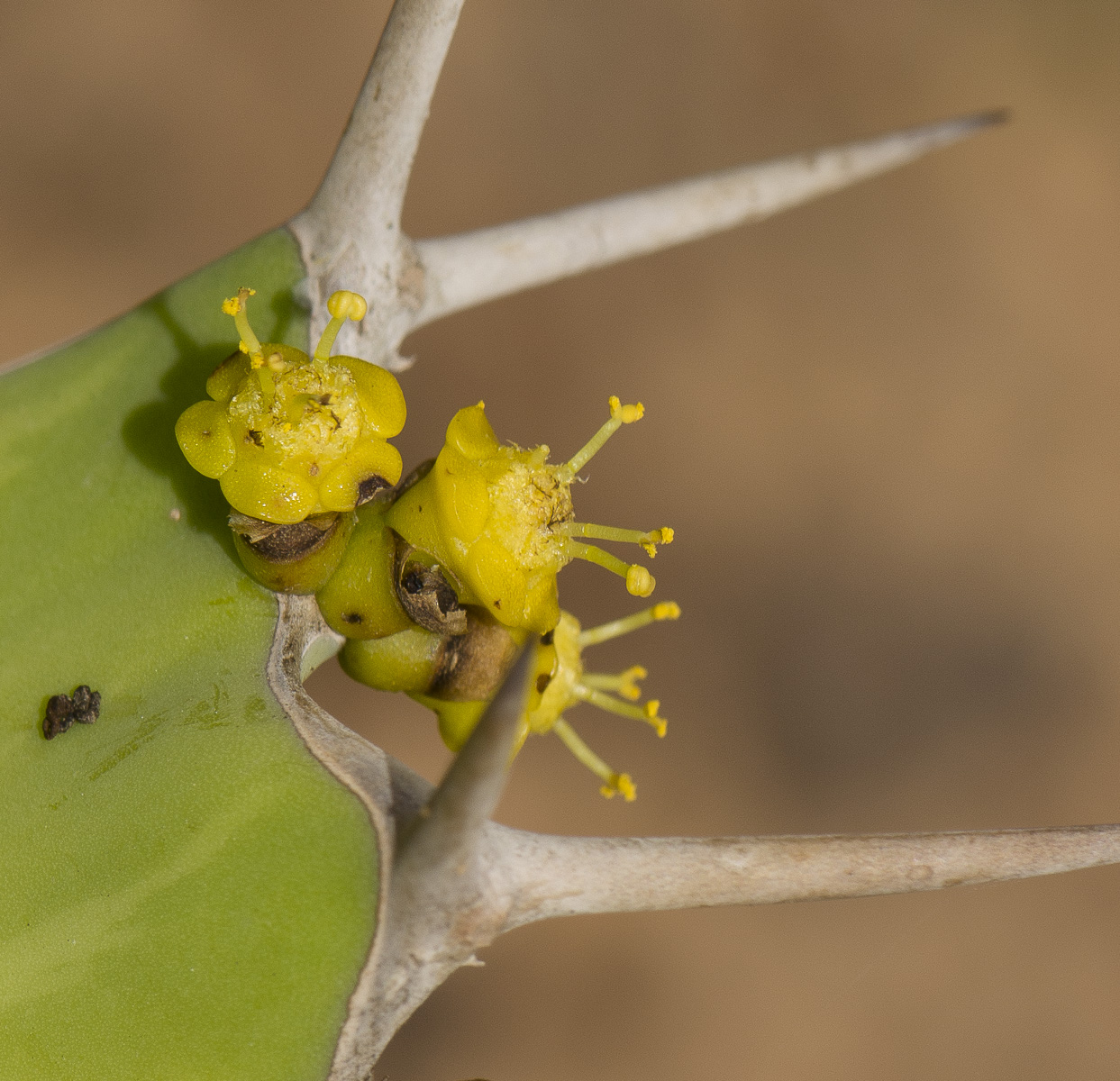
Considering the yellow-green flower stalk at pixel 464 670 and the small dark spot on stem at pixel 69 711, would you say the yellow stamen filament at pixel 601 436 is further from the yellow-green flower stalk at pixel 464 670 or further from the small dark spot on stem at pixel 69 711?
the small dark spot on stem at pixel 69 711

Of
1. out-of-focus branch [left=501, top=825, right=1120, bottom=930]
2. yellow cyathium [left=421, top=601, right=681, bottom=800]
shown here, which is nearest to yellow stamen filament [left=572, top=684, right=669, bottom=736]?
yellow cyathium [left=421, top=601, right=681, bottom=800]

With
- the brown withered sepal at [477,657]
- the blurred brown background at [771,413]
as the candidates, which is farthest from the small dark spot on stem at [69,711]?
the blurred brown background at [771,413]

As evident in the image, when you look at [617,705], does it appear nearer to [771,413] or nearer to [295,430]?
[295,430]

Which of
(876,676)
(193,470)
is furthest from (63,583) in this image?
(876,676)

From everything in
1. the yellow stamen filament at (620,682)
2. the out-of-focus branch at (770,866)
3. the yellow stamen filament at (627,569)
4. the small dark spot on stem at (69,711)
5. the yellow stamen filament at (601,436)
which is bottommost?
the yellow stamen filament at (620,682)

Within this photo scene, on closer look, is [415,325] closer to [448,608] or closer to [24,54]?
[448,608]

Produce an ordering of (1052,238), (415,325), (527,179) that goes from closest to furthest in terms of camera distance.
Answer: (415,325)
(527,179)
(1052,238)
